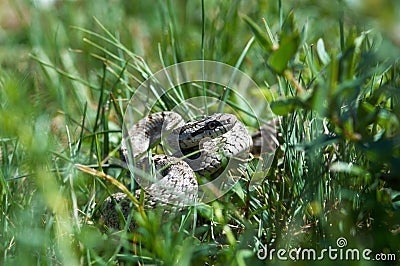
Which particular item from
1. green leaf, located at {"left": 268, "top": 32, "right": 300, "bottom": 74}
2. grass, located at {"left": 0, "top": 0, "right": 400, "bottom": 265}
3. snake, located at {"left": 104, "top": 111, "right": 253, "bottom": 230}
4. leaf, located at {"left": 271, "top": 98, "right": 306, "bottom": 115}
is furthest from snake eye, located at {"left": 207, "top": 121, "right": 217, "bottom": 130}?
green leaf, located at {"left": 268, "top": 32, "right": 300, "bottom": 74}

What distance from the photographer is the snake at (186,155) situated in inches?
105

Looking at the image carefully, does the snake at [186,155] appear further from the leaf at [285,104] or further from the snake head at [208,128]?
the leaf at [285,104]

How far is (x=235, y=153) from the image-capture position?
289 cm

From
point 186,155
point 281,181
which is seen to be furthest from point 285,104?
point 186,155

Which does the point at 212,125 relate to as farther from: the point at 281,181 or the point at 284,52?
the point at 284,52

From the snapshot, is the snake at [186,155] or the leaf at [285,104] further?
the snake at [186,155]

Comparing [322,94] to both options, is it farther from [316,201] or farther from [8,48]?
[8,48]

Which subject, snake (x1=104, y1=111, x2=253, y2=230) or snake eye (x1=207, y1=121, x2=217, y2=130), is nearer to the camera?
snake (x1=104, y1=111, x2=253, y2=230)

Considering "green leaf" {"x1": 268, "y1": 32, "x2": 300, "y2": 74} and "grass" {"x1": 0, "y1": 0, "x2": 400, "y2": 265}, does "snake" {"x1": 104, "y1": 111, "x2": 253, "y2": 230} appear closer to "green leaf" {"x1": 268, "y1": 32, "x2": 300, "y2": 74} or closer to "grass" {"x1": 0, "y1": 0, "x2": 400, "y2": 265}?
"grass" {"x1": 0, "y1": 0, "x2": 400, "y2": 265}

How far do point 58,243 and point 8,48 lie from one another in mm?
3407

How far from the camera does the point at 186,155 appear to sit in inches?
111

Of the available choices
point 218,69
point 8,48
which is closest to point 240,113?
point 218,69

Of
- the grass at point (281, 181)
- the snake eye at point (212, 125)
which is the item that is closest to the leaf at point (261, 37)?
the grass at point (281, 181)

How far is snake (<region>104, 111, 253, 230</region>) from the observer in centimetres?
267
